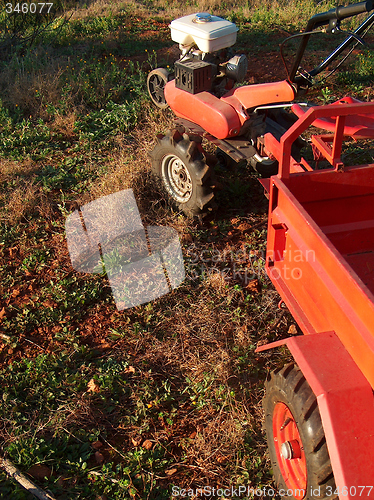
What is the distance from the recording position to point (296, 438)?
7.13 feet

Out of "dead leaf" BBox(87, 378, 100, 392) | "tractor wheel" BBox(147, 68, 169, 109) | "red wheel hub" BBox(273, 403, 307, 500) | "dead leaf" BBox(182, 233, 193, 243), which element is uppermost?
"tractor wheel" BBox(147, 68, 169, 109)

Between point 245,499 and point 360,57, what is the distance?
21.5ft

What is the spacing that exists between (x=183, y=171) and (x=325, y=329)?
229 cm

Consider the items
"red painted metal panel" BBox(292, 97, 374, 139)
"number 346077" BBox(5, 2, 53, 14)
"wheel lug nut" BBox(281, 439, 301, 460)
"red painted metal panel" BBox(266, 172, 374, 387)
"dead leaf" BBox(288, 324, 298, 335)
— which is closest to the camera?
"red painted metal panel" BBox(266, 172, 374, 387)

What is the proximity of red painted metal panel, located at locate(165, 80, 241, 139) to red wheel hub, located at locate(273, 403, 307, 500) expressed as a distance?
2382 mm

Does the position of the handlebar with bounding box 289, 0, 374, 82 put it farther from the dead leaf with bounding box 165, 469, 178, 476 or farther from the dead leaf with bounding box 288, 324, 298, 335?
the dead leaf with bounding box 165, 469, 178, 476

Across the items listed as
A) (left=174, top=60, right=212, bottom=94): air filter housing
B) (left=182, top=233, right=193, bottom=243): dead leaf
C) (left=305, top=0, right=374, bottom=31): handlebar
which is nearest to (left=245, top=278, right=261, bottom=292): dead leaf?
(left=182, top=233, right=193, bottom=243): dead leaf

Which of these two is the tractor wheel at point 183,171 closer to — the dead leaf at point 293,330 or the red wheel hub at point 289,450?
the dead leaf at point 293,330

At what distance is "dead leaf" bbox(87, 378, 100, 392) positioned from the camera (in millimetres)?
2834

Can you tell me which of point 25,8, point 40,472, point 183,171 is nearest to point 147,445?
point 40,472

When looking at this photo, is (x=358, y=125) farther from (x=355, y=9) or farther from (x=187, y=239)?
(x=187, y=239)

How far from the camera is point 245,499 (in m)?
2.32

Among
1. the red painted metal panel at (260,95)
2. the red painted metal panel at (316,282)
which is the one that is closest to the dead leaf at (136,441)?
the red painted metal panel at (316,282)

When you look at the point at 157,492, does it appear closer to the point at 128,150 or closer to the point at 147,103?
the point at 128,150
